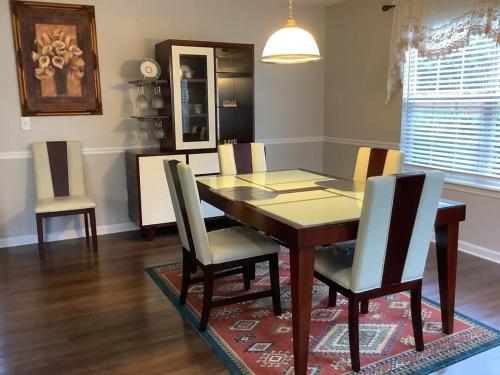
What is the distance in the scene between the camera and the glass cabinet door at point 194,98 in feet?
13.8

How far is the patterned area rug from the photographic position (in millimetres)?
2219

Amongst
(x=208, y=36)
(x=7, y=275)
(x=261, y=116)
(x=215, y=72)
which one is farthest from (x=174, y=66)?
(x=7, y=275)

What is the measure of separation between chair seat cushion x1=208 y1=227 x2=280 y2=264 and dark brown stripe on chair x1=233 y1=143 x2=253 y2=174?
955 millimetres

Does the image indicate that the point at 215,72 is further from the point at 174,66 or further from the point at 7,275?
the point at 7,275

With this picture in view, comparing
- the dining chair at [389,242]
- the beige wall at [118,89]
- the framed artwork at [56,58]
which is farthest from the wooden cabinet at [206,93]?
the dining chair at [389,242]

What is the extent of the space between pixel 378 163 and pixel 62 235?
300 cm

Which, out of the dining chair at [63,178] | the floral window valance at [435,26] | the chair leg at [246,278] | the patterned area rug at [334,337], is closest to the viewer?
the patterned area rug at [334,337]

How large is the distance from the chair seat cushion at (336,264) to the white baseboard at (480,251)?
176 cm

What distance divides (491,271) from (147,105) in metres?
3.30

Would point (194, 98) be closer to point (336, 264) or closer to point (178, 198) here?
point (178, 198)

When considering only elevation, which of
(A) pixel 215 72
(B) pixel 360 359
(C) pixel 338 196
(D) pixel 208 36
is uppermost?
(D) pixel 208 36

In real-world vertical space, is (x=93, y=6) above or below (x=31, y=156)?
above

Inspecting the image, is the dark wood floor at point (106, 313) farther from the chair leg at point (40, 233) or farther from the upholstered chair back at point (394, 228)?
the upholstered chair back at point (394, 228)

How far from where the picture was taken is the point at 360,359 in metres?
2.26
